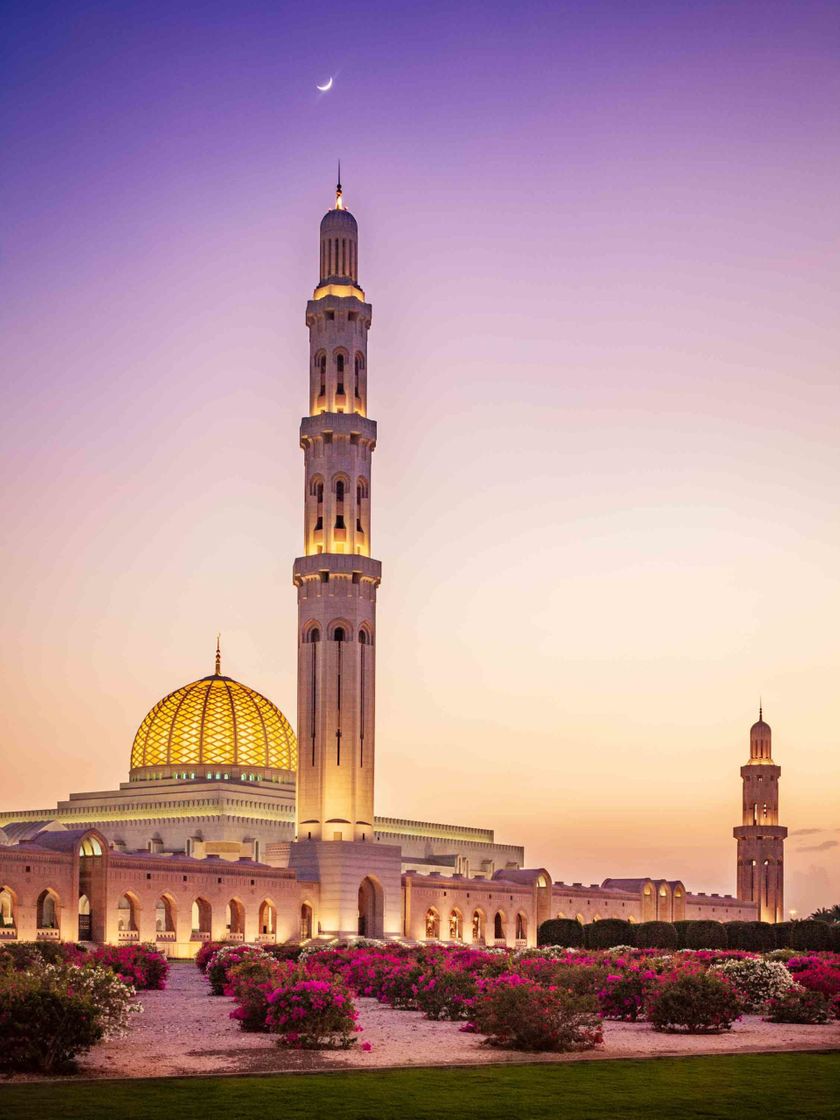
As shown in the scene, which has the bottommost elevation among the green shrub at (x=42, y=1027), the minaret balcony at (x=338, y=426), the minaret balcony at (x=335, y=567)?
the green shrub at (x=42, y=1027)

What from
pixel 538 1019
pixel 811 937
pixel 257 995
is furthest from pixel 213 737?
pixel 538 1019

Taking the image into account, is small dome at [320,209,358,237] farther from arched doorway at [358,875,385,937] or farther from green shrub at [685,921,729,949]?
green shrub at [685,921,729,949]

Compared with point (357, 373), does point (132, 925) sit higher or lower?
lower

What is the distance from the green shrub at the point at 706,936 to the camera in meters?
45.8

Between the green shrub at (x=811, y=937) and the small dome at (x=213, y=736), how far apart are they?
26009mm

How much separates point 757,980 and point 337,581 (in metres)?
32.7

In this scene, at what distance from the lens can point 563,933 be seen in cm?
5278

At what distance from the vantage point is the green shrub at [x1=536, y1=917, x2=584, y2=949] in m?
51.9

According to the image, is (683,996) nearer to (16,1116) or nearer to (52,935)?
(16,1116)

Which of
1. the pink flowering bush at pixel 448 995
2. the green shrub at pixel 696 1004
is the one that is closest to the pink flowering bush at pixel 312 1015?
the pink flowering bush at pixel 448 995

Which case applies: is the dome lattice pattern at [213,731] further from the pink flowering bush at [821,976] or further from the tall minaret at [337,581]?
the pink flowering bush at [821,976]

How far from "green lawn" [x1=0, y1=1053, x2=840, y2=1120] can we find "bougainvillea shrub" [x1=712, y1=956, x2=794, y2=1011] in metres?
7.24

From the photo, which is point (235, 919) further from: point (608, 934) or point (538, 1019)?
point (538, 1019)

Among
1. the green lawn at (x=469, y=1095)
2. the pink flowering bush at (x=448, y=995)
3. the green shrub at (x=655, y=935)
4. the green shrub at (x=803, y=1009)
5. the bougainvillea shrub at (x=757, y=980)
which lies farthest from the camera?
the green shrub at (x=655, y=935)
